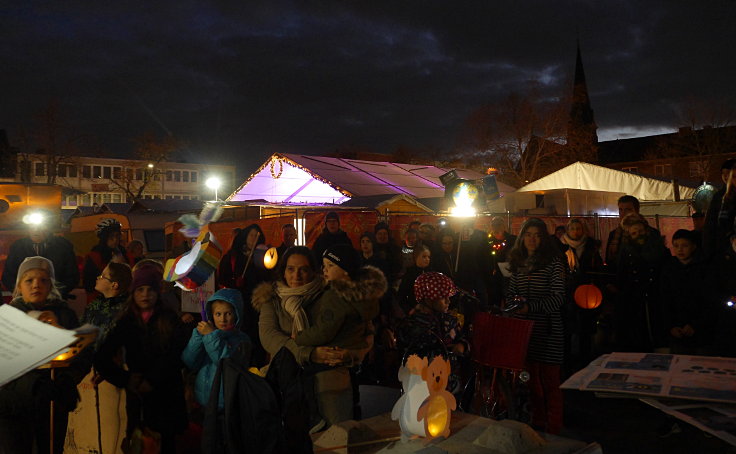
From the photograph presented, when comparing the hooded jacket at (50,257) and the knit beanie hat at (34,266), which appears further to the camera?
the hooded jacket at (50,257)

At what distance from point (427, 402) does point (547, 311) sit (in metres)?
2.03

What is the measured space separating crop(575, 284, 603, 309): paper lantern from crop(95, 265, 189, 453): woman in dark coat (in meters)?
4.61

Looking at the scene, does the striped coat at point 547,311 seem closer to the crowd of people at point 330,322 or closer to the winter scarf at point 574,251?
the crowd of people at point 330,322

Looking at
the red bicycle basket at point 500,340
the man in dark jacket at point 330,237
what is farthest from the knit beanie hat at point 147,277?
the man in dark jacket at point 330,237

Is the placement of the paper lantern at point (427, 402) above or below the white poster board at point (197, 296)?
below

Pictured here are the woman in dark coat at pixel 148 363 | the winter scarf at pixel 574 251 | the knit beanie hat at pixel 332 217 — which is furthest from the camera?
the knit beanie hat at pixel 332 217

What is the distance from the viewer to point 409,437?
11.5ft

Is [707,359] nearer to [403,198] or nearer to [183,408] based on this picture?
[183,408]

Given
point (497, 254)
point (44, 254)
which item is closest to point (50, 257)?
point (44, 254)

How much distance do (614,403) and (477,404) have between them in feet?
7.42

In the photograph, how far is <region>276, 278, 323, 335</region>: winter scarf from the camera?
409 cm

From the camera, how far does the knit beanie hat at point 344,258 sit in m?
4.19

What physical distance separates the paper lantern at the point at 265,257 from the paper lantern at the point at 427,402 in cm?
426

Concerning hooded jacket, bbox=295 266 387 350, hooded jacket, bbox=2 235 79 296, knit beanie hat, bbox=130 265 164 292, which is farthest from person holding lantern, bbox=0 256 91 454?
hooded jacket, bbox=2 235 79 296
